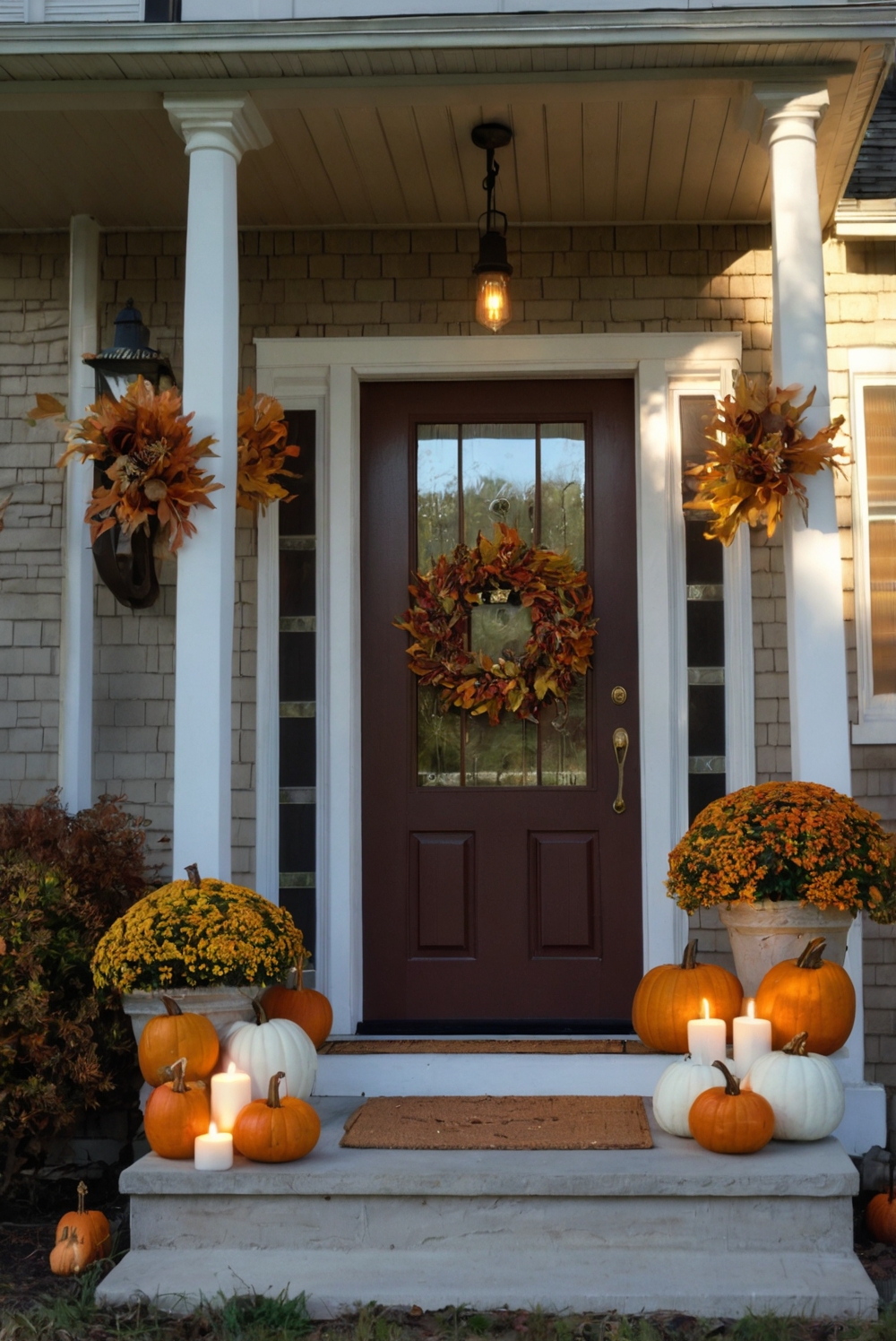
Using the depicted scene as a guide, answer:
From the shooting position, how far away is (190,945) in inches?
132

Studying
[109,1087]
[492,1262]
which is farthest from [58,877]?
[492,1262]

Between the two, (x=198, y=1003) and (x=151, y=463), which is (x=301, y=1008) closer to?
(x=198, y=1003)

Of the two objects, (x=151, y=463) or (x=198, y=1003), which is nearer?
(x=198, y=1003)

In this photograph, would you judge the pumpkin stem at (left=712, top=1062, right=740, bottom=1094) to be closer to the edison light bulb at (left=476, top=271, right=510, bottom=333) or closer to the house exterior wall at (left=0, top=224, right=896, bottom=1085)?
the house exterior wall at (left=0, top=224, right=896, bottom=1085)

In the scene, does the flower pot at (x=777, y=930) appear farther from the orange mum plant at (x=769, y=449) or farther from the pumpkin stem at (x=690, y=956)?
the orange mum plant at (x=769, y=449)

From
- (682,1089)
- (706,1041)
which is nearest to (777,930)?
(706,1041)

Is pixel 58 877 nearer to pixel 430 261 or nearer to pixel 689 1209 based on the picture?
pixel 689 1209

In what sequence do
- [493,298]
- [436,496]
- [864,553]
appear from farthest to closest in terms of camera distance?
[436,496] → [864,553] → [493,298]

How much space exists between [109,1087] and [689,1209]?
5.52 ft

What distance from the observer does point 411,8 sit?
3619mm

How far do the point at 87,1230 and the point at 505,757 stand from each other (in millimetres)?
2054

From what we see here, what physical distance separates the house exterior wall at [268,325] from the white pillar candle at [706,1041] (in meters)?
1.30

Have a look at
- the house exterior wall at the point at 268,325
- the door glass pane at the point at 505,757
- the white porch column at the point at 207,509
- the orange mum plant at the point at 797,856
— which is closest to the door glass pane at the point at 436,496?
the house exterior wall at the point at 268,325

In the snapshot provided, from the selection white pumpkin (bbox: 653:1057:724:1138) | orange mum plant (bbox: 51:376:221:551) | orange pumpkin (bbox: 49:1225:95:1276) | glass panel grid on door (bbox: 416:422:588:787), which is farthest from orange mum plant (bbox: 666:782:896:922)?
orange pumpkin (bbox: 49:1225:95:1276)
